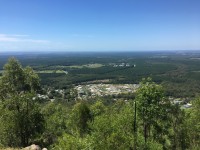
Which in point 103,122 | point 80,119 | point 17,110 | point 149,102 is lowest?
point 80,119

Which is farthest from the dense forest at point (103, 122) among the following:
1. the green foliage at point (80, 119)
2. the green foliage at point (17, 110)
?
the green foliage at point (80, 119)

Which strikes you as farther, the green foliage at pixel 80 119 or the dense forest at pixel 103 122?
the green foliage at pixel 80 119

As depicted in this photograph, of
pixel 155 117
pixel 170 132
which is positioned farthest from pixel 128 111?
pixel 170 132

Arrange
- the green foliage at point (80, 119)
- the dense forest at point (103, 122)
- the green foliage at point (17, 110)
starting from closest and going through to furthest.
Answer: the dense forest at point (103, 122)
the green foliage at point (17, 110)
the green foliage at point (80, 119)

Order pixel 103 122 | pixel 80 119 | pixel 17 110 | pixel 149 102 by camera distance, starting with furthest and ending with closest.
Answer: pixel 80 119, pixel 17 110, pixel 149 102, pixel 103 122

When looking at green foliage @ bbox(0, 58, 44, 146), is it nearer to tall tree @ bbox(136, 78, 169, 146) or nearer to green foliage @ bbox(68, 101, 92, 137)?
green foliage @ bbox(68, 101, 92, 137)

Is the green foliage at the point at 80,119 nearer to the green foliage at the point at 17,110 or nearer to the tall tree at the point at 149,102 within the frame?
the green foliage at the point at 17,110

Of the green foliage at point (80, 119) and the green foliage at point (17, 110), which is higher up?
the green foliage at point (17, 110)

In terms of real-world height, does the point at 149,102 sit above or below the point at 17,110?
above

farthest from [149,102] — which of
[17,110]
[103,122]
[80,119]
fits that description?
[80,119]

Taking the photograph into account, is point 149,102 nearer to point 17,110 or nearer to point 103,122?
point 103,122

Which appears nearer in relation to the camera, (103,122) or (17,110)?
(103,122)
